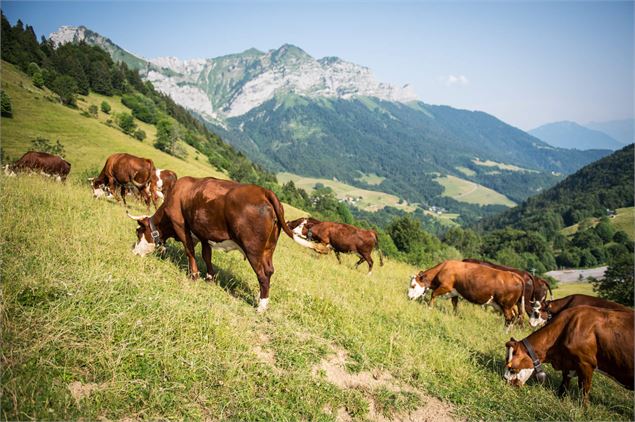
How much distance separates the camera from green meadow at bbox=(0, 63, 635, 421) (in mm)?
4238

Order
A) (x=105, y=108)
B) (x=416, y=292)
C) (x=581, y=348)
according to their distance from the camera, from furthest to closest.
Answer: (x=105, y=108) < (x=416, y=292) < (x=581, y=348)

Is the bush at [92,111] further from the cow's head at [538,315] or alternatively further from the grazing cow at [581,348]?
the grazing cow at [581,348]

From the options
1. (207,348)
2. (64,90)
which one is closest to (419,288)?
(207,348)

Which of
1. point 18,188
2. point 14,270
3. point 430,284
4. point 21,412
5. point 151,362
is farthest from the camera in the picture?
point 430,284

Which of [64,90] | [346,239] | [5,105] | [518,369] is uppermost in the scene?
[64,90]

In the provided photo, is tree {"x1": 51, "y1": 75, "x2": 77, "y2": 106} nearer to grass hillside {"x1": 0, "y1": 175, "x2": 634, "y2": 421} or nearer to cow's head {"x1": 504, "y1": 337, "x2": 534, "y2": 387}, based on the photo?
grass hillside {"x1": 0, "y1": 175, "x2": 634, "y2": 421}

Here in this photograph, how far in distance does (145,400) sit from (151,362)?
527 millimetres

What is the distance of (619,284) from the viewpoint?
57.2 metres

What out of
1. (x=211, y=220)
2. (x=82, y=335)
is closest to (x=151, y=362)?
(x=82, y=335)

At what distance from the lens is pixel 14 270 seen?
559cm

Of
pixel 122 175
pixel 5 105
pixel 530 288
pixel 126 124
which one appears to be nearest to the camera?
pixel 530 288

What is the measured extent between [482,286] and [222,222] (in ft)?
30.9

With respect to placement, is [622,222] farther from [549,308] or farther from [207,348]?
[207,348]

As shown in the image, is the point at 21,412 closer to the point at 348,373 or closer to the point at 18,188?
the point at 348,373
